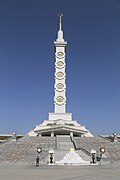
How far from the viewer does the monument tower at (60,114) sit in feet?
131

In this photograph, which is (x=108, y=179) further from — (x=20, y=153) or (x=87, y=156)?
(x=20, y=153)

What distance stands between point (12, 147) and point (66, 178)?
56.7 ft

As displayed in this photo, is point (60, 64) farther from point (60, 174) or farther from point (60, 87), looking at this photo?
point (60, 174)

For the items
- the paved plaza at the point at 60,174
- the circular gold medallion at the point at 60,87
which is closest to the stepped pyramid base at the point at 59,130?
the circular gold medallion at the point at 60,87

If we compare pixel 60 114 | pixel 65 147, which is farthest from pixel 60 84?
pixel 65 147

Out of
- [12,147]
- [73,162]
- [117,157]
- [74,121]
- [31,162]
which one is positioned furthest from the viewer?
[74,121]

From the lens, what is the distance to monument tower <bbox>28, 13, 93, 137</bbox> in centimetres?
3992

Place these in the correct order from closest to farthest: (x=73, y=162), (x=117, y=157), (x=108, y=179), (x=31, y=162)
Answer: (x=108, y=179), (x=73, y=162), (x=31, y=162), (x=117, y=157)

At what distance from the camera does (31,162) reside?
1959 centimetres

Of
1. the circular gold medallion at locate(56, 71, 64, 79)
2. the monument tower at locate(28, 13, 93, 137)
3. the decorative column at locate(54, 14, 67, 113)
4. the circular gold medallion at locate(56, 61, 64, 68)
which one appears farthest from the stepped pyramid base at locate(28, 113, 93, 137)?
the circular gold medallion at locate(56, 61, 64, 68)

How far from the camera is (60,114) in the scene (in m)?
48.6

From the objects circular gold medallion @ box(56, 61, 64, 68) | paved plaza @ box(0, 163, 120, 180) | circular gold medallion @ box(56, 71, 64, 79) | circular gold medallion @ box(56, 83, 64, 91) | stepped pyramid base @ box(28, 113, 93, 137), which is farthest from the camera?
circular gold medallion @ box(56, 61, 64, 68)

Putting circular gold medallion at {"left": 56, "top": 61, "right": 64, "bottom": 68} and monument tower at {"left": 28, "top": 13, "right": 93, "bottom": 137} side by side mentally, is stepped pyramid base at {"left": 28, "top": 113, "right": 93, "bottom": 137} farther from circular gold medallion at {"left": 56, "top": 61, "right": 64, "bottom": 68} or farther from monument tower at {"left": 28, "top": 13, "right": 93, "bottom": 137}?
circular gold medallion at {"left": 56, "top": 61, "right": 64, "bottom": 68}

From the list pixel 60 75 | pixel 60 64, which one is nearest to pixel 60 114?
pixel 60 75
